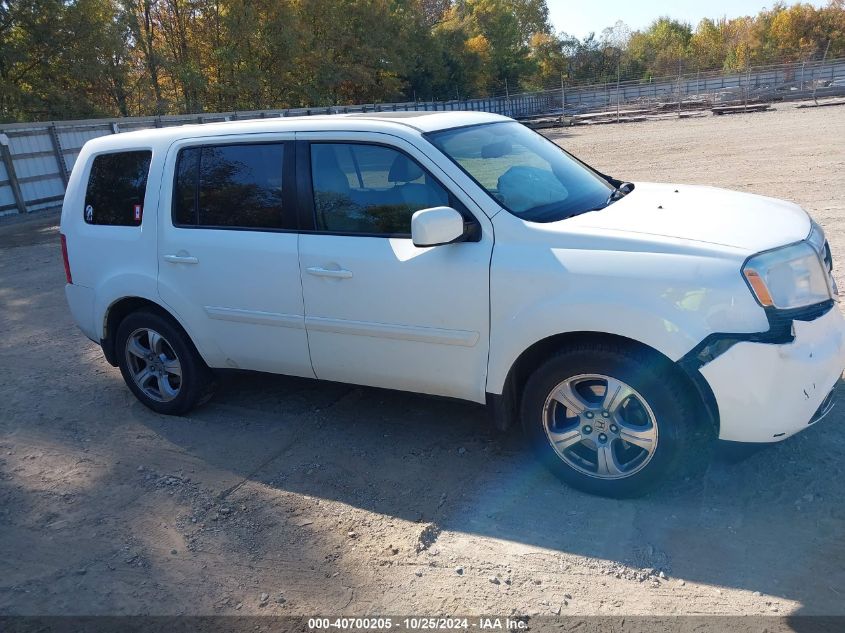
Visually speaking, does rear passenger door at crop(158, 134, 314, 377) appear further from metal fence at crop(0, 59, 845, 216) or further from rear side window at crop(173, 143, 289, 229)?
metal fence at crop(0, 59, 845, 216)

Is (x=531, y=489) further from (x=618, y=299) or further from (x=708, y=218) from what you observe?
(x=708, y=218)

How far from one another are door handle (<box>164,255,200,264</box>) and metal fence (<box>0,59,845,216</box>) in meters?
16.6

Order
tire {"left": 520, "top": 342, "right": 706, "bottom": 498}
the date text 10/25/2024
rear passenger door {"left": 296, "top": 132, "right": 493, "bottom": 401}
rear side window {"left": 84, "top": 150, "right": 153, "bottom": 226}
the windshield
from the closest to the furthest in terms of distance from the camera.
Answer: the date text 10/25/2024, tire {"left": 520, "top": 342, "right": 706, "bottom": 498}, rear passenger door {"left": 296, "top": 132, "right": 493, "bottom": 401}, the windshield, rear side window {"left": 84, "top": 150, "right": 153, "bottom": 226}

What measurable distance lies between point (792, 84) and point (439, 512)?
5226 centimetres

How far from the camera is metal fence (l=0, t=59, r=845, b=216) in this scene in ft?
61.9

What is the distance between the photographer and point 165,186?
4.64 metres

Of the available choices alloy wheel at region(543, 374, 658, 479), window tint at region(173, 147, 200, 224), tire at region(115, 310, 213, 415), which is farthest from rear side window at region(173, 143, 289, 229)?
alloy wheel at region(543, 374, 658, 479)

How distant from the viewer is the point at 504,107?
5950cm

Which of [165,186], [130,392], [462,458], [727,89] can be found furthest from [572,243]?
[727,89]

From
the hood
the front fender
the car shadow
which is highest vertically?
the hood

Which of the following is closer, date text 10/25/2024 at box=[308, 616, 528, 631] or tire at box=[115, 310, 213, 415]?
date text 10/25/2024 at box=[308, 616, 528, 631]

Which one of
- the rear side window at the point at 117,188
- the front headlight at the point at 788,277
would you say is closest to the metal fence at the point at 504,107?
the rear side window at the point at 117,188

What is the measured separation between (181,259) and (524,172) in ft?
7.25

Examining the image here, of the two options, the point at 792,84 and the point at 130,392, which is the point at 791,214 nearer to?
the point at 130,392
